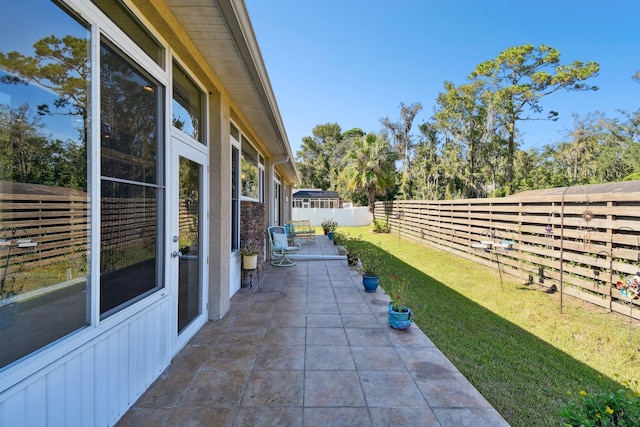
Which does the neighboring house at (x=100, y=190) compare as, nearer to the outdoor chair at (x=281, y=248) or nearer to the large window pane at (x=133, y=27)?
the large window pane at (x=133, y=27)

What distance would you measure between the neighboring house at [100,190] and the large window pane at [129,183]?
1 cm

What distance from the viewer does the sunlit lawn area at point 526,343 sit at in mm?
2367

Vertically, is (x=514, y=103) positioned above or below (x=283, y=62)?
above

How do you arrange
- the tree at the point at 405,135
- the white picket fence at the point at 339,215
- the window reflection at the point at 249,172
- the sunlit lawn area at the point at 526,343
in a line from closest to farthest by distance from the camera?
the sunlit lawn area at the point at 526,343 → the window reflection at the point at 249,172 → the white picket fence at the point at 339,215 → the tree at the point at 405,135

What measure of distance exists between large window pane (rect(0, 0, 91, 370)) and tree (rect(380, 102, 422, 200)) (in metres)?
21.3

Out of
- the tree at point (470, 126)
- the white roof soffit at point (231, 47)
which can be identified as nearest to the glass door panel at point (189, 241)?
the white roof soffit at point (231, 47)

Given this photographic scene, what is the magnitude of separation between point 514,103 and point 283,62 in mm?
13808

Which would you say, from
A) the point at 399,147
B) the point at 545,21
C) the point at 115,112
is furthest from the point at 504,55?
the point at 115,112

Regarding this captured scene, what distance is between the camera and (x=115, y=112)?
1.89 metres

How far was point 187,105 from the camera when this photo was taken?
3027mm

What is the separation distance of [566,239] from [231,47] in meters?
5.75

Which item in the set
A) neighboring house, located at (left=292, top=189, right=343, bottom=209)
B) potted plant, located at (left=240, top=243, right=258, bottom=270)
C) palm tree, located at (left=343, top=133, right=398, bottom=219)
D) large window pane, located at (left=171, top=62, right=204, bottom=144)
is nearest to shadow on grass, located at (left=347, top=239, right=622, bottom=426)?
potted plant, located at (left=240, top=243, right=258, bottom=270)

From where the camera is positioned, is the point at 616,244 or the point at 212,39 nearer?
the point at 212,39

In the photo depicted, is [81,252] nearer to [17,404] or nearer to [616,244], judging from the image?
[17,404]
